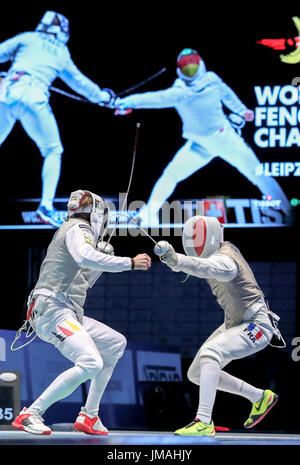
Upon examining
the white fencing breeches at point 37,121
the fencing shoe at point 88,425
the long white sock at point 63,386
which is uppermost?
the white fencing breeches at point 37,121

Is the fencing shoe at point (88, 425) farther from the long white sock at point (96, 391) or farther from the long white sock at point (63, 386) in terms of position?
the long white sock at point (63, 386)

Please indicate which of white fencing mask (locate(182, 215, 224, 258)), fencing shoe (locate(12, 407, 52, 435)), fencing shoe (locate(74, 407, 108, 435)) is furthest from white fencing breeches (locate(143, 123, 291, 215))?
fencing shoe (locate(12, 407, 52, 435))

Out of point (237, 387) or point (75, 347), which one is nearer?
point (75, 347)

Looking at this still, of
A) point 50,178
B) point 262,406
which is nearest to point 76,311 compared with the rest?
point 262,406

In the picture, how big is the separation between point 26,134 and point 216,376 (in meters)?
4.92

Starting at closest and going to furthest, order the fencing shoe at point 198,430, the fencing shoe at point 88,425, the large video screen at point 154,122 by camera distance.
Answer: the fencing shoe at point 198,430 → the fencing shoe at point 88,425 → the large video screen at point 154,122

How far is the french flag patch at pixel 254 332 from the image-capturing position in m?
4.70

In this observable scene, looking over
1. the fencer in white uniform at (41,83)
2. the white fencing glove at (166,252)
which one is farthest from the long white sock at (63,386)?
the fencer in white uniform at (41,83)

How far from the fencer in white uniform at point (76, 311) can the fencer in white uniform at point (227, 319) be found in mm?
335

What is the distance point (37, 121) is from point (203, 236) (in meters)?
4.29

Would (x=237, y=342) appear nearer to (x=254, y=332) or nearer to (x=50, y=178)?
(x=254, y=332)

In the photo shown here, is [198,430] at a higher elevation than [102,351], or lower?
lower

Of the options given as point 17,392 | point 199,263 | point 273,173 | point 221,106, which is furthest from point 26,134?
point 199,263

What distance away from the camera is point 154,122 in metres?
8.65
